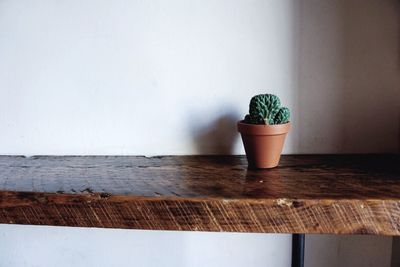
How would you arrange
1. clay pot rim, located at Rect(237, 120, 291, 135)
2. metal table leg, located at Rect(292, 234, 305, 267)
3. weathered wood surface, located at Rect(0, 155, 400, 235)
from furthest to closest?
metal table leg, located at Rect(292, 234, 305, 267)
clay pot rim, located at Rect(237, 120, 291, 135)
weathered wood surface, located at Rect(0, 155, 400, 235)

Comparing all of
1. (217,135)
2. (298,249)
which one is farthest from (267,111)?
(298,249)

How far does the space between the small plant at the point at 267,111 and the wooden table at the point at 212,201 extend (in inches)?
4.6

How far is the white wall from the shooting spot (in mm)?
871

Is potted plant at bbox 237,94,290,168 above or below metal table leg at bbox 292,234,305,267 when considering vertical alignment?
above

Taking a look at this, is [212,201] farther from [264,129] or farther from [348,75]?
[348,75]

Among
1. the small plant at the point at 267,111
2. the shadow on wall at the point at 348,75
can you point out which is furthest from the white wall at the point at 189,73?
the small plant at the point at 267,111

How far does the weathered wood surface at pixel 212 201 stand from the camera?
1.80ft

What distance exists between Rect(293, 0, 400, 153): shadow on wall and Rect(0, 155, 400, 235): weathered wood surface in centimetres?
20

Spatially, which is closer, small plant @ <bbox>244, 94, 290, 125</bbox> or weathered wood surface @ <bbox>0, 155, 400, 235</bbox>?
weathered wood surface @ <bbox>0, 155, 400, 235</bbox>

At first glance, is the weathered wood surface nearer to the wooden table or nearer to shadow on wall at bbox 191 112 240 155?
the wooden table

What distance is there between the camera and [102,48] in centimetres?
88

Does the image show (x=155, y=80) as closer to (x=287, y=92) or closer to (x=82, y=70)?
(x=82, y=70)

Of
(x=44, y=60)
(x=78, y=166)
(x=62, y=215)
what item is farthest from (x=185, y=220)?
(x=44, y=60)

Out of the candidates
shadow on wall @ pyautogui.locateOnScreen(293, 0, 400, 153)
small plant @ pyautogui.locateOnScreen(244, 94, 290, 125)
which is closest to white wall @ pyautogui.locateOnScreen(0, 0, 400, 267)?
shadow on wall @ pyautogui.locateOnScreen(293, 0, 400, 153)
